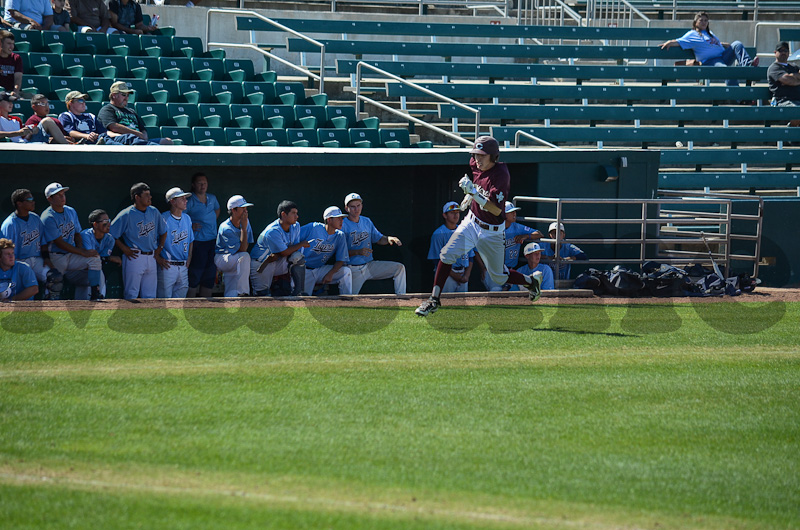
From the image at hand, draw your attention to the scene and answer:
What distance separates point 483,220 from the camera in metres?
9.13

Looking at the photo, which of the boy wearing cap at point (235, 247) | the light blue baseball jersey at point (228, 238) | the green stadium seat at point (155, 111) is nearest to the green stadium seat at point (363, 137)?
the green stadium seat at point (155, 111)

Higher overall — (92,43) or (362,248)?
(92,43)

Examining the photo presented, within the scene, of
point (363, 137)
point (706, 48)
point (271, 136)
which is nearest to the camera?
point (271, 136)

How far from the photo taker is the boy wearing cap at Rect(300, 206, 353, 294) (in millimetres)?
11078

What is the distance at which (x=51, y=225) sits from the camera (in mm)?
9781

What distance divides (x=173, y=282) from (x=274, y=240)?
123cm

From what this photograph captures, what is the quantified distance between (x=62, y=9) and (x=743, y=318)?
37.3ft

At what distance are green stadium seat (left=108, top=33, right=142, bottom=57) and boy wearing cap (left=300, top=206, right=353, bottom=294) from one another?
213 inches

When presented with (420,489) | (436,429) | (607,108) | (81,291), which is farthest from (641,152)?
(420,489)

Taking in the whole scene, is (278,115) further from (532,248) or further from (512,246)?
(532,248)

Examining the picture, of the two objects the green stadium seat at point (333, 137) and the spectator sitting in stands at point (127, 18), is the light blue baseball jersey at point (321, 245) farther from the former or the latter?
the spectator sitting in stands at point (127, 18)

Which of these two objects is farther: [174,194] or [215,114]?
[215,114]

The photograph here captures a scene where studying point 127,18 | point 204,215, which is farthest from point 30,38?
point 204,215

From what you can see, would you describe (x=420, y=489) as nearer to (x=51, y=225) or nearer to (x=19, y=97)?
(x=51, y=225)
